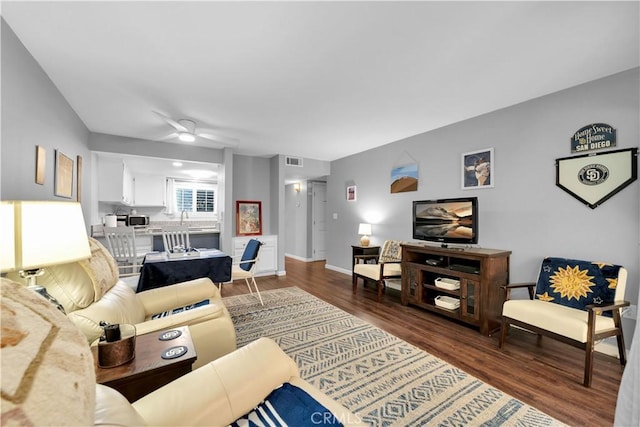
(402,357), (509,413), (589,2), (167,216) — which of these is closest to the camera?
(589,2)

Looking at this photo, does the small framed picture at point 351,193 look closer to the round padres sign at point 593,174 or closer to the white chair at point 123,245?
the round padres sign at point 593,174

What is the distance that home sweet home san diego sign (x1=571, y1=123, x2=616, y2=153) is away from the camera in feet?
7.82

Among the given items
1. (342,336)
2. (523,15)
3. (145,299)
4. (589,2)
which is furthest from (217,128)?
(589,2)

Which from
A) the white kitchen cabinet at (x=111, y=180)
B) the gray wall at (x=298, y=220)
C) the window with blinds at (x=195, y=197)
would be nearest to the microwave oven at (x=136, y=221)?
the white kitchen cabinet at (x=111, y=180)

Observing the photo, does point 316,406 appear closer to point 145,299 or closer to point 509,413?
point 509,413

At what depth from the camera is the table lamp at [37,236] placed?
103cm

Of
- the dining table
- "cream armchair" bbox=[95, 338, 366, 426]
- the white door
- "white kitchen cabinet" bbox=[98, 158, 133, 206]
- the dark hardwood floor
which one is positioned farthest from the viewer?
the white door

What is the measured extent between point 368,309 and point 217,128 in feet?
10.7

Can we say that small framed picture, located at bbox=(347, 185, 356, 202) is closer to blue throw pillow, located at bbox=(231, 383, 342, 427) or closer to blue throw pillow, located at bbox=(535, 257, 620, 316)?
blue throw pillow, located at bbox=(535, 257, 620, 316)

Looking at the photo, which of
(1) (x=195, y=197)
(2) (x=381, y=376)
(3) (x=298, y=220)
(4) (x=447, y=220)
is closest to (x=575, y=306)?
(4) (x=447, y=220)

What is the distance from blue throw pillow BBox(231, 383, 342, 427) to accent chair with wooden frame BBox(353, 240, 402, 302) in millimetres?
2798

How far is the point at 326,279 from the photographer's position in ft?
16.9

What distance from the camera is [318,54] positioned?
6.77 ft

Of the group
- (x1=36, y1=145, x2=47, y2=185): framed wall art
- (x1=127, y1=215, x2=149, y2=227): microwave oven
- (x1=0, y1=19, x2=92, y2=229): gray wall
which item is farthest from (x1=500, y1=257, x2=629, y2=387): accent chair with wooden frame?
(x1=127, y1=215, x2=149, y2=227): microwave oven
